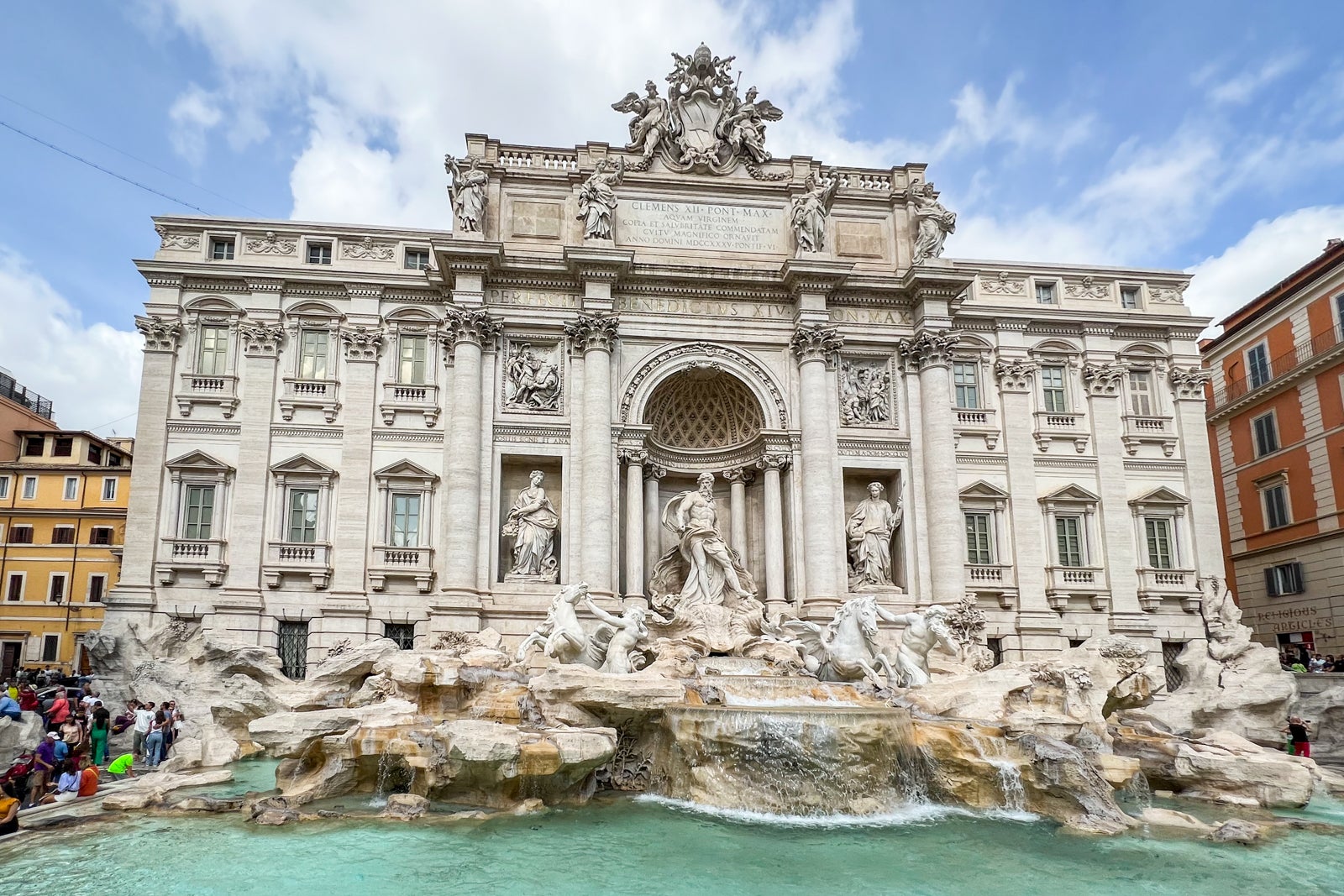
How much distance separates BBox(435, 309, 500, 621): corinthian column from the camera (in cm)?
2106

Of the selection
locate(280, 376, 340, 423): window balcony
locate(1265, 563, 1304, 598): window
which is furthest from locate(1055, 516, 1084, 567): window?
locate(280, 376, 340, 423): window balcony

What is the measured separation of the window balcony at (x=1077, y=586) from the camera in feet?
79.7

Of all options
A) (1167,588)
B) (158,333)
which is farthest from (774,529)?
(158,333)

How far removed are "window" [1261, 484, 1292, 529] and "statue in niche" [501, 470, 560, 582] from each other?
81.7ft

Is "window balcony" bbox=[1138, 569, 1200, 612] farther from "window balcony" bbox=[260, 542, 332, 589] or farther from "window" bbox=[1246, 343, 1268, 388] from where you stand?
"window balcony" bbox=[260, 542, 332, 589]

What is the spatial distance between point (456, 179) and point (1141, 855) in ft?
69.4

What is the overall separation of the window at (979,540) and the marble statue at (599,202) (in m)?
12.9

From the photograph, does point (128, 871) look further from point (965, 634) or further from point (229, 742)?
point (965, 634)

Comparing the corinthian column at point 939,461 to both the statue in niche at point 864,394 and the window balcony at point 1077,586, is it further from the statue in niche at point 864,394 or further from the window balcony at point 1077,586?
the window balcony at point 1077,586

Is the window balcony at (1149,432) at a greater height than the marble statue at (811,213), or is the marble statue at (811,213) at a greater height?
the marble statue at (811,213)

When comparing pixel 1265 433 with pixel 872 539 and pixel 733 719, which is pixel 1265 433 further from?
pixel 733 719

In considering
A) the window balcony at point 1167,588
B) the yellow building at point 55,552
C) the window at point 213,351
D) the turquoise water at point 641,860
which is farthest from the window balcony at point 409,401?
the yellow building at point 55,552

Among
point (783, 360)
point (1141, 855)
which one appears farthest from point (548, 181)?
point (1141, 855)

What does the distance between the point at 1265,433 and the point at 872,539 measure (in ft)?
57.7
